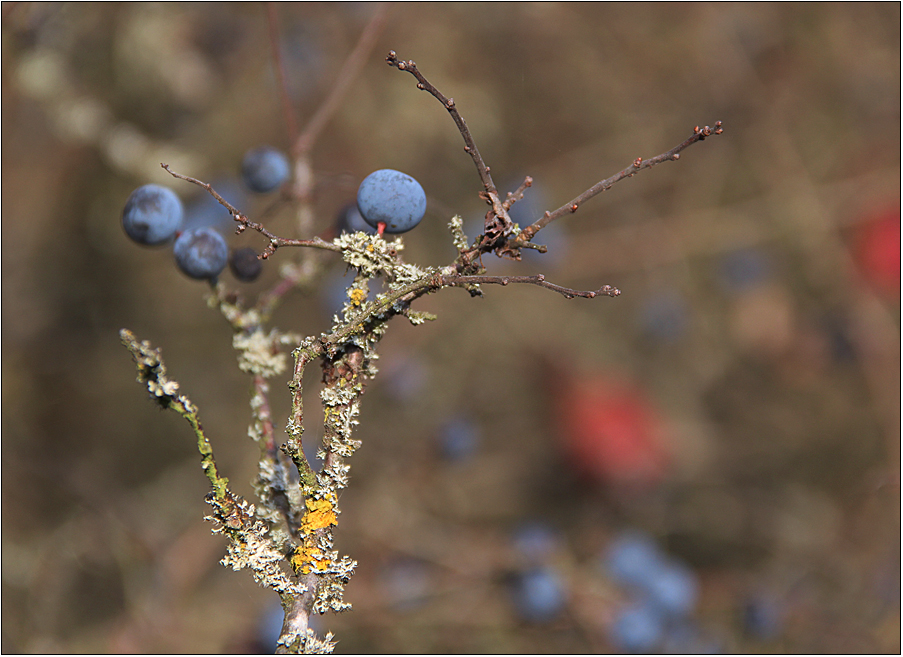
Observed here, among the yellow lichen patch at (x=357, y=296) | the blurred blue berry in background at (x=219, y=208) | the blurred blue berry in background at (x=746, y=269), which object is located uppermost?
the blurred blue berry in background at (x=746, y=269)

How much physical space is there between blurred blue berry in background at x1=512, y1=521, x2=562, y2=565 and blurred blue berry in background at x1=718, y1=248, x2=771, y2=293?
70.2 inches

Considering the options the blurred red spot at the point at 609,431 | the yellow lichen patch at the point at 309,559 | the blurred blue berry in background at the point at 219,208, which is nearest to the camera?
the yellow lichen patch at the point at 309,559

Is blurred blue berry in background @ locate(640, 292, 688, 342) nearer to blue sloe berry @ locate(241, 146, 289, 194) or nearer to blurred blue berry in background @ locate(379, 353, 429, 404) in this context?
blurred blue berry in background @ locate(379, 353, 429, 404)

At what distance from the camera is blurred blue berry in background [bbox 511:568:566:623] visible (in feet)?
6.63

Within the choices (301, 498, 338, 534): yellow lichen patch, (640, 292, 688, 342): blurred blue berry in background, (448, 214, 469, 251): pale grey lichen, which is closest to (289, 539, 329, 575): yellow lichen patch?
(301, 498, 338, 534): yellow lichen patch

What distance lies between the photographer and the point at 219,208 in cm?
160

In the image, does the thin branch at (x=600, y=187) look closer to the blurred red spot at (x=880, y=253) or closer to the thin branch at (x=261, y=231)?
the thin branch at (x=261, y=231)

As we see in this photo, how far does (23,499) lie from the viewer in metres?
2.27

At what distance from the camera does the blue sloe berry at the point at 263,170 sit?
130 centimetres

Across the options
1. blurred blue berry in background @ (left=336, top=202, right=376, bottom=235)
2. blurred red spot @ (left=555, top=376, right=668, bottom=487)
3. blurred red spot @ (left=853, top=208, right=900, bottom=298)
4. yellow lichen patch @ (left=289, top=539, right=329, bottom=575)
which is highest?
blurred red spot @ (left=853, top=208, right=900, bottom=298)

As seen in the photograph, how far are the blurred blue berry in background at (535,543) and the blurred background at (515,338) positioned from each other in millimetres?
16

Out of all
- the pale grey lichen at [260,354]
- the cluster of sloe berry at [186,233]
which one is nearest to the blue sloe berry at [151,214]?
the cluster of sloe berry at [186,233]

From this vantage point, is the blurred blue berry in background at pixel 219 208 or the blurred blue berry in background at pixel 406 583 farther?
the blurred blue berry in background at pixel 406 583

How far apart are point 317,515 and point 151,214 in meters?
0.66
